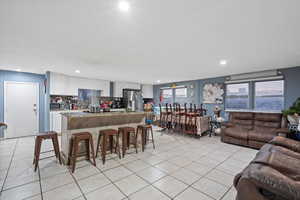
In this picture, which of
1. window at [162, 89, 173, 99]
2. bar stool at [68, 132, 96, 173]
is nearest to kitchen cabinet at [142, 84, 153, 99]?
window at [162, 89, 173, 99]

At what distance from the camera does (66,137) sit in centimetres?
279

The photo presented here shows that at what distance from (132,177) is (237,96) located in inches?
197

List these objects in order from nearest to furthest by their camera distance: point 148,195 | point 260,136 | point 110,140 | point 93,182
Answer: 1. point 148,195
2. point 93,182
3. point 110,140
4. point 260,136

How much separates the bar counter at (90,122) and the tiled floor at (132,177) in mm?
527

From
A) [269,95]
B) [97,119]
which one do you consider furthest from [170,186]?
[269,95]

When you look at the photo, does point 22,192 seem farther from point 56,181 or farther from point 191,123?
point 191,123

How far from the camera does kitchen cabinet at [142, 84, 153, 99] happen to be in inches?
321

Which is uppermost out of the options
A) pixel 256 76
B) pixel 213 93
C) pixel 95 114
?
pixel 256 76

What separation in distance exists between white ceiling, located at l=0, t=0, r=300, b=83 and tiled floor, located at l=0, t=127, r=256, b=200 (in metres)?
2.33

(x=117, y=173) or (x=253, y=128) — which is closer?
(x=117, y=173)

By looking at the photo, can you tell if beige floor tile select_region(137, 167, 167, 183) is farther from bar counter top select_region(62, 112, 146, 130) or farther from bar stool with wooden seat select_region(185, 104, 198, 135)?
bar stool with wooden seat select_region(185, 104, 198, 135)

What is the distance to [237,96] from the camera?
5.28m

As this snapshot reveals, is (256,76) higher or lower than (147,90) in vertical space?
higher

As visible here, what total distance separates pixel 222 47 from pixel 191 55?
0.67m
